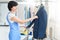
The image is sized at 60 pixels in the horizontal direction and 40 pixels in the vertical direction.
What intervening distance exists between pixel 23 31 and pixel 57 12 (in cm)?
105

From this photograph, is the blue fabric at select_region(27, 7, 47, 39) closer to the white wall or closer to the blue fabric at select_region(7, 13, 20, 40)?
the blue fabric at select_region(7, 13, 20, 40)

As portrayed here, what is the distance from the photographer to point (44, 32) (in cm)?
254

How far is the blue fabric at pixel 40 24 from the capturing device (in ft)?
7.98

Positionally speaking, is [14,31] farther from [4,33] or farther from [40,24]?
[4,33]

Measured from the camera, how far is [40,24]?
245 cm

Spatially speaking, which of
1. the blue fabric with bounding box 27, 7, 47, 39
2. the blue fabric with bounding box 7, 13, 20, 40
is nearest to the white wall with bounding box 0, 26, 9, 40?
the blue fabric with bounding box 7, 13, 20, 40

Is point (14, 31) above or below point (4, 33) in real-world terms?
above

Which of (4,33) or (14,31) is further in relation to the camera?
(4,33)

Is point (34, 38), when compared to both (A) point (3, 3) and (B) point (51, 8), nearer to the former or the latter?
(B) point (51, 8)

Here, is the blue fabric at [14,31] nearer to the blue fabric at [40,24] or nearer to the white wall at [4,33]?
the blue fabric at [40,24]

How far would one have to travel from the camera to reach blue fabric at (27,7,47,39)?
2.43m

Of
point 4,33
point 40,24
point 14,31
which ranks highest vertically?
point 40,24

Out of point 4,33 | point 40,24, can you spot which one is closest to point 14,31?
point 40,24

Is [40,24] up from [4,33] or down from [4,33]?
up
